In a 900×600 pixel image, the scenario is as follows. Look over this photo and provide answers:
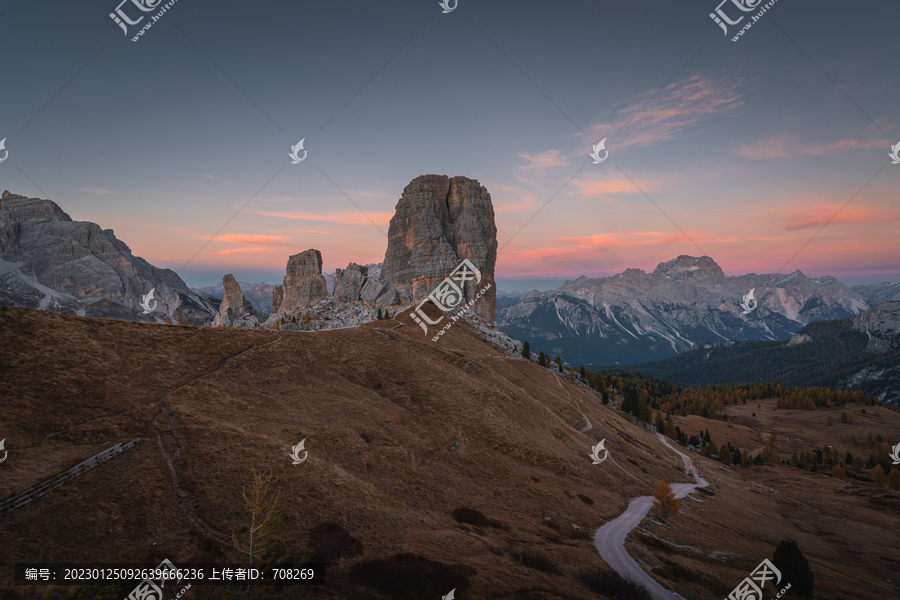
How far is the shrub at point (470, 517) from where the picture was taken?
3603cm

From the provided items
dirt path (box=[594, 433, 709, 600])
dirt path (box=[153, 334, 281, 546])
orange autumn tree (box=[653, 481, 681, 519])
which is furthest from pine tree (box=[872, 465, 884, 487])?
dirt path (box=[153, 334, 281, 546])

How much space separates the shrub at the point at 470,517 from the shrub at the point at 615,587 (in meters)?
10.5

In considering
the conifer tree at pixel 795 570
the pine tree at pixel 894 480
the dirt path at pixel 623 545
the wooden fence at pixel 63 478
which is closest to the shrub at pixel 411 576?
the dirt path at pixel 623 545

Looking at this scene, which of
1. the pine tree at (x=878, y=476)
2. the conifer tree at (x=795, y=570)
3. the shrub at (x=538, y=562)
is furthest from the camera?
the pine tree at (x=878, y=476)

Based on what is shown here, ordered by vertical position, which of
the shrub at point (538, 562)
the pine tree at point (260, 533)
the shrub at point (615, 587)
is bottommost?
the shrub at point (615, 587)

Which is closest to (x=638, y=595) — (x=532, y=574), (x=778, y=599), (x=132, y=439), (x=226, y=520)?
(x=532, y=574)

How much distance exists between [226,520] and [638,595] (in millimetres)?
30100

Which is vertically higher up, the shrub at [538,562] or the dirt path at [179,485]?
the dirt path at [179,485]

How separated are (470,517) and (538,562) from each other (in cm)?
961

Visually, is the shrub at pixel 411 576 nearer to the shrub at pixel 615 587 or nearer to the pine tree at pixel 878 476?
the shrub at pixel 615 587

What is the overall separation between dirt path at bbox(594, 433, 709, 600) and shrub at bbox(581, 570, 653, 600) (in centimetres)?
217

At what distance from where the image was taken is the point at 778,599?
3434 cm

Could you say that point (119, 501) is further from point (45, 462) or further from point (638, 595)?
point (638, 595)

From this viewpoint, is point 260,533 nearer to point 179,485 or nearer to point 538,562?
point 179,485
